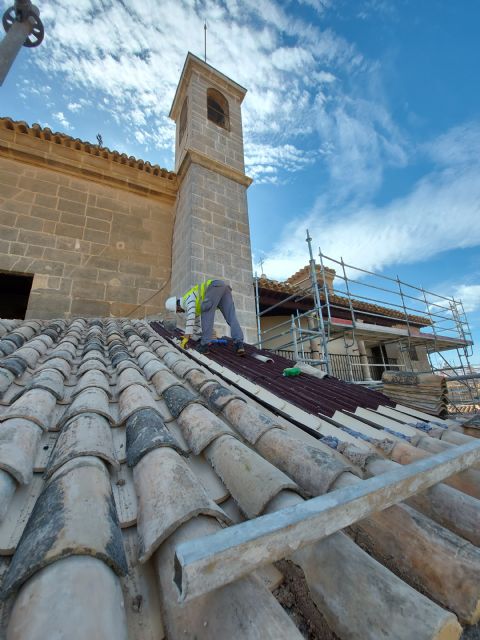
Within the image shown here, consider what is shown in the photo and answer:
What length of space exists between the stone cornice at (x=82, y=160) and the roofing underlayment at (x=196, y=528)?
6.70 metres

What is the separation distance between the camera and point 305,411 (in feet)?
7.26

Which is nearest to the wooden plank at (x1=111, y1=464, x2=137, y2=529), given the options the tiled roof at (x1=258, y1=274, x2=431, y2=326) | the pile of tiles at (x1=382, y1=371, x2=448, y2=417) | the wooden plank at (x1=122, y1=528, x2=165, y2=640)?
the wooden plank at (x1=122, y1=528, x2=165, y2=640)

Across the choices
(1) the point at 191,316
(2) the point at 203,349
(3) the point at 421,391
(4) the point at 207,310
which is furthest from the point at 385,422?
(1) the point at 191,316

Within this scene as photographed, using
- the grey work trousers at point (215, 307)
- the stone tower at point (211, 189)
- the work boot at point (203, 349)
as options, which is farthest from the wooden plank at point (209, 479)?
the stone tower at point (211, 189)

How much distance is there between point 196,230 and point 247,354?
3.38m

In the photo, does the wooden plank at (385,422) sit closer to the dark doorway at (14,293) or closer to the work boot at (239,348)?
the work boot at (239,348)

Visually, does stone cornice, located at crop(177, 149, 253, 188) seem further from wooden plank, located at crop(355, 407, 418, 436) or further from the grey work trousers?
wooden plank, located at crop(355, 407, 418, 436)

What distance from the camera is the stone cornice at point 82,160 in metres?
6.26

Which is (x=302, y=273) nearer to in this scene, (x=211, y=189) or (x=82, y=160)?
(x=211, y=189)

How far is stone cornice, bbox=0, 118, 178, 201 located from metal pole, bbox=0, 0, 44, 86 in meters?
1.27

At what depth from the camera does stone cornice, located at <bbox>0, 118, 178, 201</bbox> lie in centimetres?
626

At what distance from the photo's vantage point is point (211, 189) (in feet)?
23.2

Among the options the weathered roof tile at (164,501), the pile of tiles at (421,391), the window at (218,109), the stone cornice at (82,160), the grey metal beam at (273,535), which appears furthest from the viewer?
the window at (218,109)

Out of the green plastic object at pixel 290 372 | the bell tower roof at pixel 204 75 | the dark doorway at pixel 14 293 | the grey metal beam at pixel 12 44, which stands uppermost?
the bell tower roof at pixel 204 75
